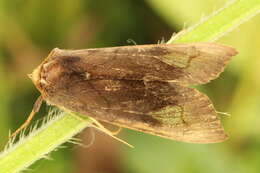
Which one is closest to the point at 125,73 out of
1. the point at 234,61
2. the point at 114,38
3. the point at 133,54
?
the point at 133,54

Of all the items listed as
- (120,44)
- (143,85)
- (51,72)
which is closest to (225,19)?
(143,85)

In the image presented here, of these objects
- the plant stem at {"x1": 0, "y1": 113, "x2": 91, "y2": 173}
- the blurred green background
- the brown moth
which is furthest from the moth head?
the blurred green background

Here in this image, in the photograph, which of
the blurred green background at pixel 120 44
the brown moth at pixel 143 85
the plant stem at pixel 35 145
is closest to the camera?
the plant stem at pixel 35 145

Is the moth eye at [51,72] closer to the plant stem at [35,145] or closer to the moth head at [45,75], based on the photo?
the moth head at [45,75]

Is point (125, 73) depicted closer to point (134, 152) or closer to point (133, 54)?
point (133, 54)

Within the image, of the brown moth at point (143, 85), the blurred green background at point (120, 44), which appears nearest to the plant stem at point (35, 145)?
the brown moth at point (143, 85)

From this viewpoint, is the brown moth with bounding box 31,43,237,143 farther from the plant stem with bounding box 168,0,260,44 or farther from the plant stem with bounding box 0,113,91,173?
the plant stem with bounding box 0,113,91,173
